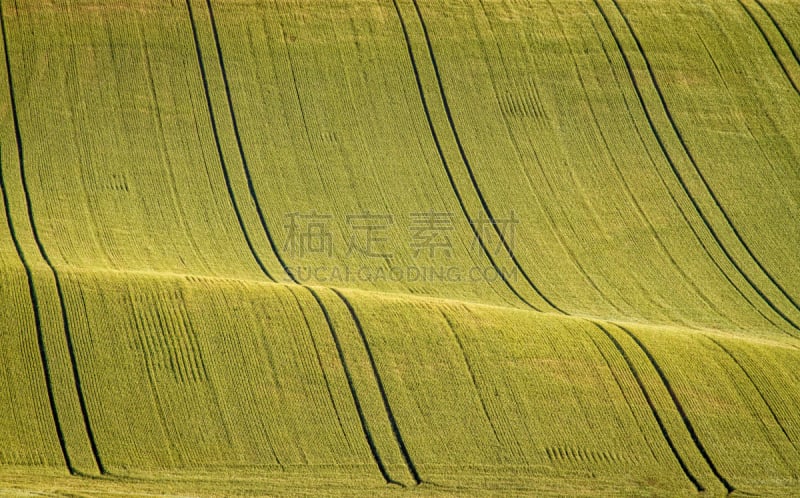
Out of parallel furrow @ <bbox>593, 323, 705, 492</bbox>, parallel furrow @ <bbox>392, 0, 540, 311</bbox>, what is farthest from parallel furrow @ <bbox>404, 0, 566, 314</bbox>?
parallel furrow @ <bbox>593, 323, 705, 492</bbox>

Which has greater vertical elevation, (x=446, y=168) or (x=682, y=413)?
(x=446, y=168)

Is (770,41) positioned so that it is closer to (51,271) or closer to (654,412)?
(654,412)

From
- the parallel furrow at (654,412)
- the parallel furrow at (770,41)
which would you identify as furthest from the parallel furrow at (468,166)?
the parallel furrow at (770,41)

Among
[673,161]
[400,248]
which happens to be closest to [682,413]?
[400,248]

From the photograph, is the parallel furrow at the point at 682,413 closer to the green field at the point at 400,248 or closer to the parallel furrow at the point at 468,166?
the green field at the point at 400,248

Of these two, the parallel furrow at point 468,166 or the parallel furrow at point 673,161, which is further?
the parallel furrow at point 673,161

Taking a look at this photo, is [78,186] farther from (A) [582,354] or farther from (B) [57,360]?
(A) [582,354]

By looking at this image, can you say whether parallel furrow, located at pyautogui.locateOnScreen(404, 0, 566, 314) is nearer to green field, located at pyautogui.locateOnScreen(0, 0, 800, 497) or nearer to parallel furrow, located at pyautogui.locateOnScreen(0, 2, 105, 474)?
green field, located at pyautogui.locateOnScreen(0, 0, 800, 497)

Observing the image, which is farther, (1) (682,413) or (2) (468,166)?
(2) (468,166)
